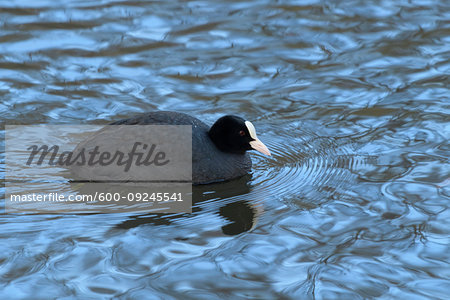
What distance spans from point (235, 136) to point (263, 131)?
0.89 metres

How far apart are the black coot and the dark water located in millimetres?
139

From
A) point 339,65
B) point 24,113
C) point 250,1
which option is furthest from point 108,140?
point 250,1

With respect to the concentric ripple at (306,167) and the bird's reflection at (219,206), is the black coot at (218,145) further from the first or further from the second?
the concentric ripple at (306,167)

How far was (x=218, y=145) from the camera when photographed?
6020mm

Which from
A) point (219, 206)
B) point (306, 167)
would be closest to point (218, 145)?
point (219, 206)

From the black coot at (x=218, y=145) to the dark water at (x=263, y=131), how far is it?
14cm

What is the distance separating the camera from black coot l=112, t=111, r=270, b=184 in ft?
19.2

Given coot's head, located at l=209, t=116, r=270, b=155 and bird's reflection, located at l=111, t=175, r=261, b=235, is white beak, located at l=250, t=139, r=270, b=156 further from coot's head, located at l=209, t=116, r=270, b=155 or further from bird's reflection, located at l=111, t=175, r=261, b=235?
bird's reflection, located at l=111, t=175, r=261, b=235

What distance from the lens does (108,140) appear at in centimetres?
587

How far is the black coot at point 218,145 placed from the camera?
19.2ft

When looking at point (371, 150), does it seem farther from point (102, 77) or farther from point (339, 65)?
point (102, 77)

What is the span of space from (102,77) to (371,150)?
3145mm

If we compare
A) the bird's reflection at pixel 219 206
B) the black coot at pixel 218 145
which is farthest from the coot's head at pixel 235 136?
the bird's reflection at pixel 219 206

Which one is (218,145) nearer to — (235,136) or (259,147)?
(235,136)
